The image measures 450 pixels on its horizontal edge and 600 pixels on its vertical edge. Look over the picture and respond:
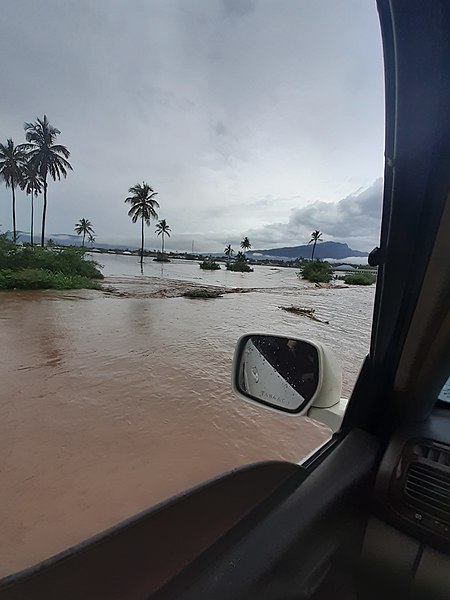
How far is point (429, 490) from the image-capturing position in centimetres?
98

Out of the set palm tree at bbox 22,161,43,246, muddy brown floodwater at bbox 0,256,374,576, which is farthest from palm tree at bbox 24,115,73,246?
muddy brown floodwater at bbox 0,256,374,576

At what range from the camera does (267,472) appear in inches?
41.6

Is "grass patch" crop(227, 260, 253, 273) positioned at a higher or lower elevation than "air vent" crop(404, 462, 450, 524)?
higher

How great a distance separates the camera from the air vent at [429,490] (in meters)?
0.96

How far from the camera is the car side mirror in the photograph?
117cm

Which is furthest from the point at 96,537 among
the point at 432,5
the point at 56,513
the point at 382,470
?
the point at 56,513

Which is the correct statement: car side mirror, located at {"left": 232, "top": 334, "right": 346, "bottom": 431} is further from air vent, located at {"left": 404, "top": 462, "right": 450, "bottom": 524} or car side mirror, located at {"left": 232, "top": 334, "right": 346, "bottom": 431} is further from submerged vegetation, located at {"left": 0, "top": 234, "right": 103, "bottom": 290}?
submerged vegetation, located at {"left": 0, "top": 234, "right": 103, "bottom": 290}

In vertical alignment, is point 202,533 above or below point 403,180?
below

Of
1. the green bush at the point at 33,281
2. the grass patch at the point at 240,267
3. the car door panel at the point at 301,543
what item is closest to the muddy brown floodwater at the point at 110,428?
the car door panel at the point at 301,543

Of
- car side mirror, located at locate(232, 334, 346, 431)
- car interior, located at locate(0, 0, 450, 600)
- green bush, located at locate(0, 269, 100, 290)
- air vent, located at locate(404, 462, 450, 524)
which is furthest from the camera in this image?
green bush, located at locate(0, 269, 100, 290)

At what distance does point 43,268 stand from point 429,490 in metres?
21.1

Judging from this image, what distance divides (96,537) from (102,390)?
13.6 ft

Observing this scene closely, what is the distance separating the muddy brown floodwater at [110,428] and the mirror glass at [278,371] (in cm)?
178

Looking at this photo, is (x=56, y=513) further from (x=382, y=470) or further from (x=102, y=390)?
(x=382, y=470)
